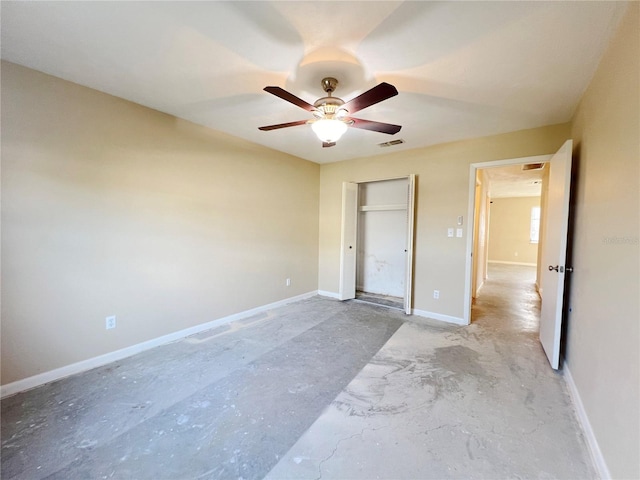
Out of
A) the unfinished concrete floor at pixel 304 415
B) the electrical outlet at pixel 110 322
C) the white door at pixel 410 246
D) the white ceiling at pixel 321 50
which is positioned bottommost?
the unfinished concrete floor at pixel 304 415

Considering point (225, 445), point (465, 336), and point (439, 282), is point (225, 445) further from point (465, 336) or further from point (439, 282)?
point (439, 282)

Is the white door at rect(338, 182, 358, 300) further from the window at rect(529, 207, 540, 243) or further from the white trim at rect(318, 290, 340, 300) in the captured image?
the window at rect(529, 207, 540, 243)

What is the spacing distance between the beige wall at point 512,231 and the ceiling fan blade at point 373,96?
986 cm

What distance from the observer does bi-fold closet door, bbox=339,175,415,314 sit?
459cm

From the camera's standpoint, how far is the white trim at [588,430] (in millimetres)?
1375

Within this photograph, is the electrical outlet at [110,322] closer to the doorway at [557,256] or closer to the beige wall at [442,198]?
the beige wall at [442,198]

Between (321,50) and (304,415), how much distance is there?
8.08 feet

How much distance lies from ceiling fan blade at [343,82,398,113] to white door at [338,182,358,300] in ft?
8.61

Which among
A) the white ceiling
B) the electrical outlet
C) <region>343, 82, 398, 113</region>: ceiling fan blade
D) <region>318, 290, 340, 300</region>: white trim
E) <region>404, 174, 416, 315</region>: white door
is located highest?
the white ceiling

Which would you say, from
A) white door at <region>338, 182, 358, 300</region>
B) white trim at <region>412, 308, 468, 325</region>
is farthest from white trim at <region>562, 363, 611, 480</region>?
white door at <region>338, 182, 358, 300</region>

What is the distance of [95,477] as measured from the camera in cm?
136

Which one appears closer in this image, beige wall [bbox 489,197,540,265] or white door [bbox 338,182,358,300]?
white door [bbox 338,182,358,300]

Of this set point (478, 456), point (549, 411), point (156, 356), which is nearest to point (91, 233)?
point (156, 356)

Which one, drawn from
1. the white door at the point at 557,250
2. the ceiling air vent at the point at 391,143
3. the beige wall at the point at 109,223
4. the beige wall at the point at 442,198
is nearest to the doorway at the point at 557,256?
the white door at the point at 557,250
